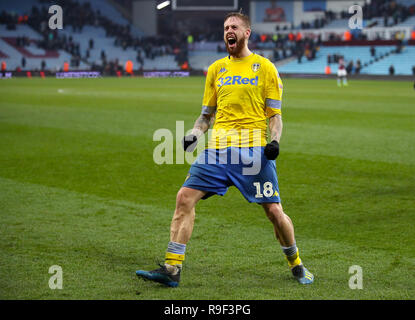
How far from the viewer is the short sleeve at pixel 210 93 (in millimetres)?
5398

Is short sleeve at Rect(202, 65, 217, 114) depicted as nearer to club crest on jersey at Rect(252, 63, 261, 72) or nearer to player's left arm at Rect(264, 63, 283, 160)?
club crest on jersey at Rect(252, 63, 261, 72)

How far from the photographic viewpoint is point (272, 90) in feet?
17.2

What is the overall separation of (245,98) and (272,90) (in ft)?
0.74

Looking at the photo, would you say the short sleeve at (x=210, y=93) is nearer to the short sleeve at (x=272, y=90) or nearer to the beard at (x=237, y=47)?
the beard at (x=237, y=47)

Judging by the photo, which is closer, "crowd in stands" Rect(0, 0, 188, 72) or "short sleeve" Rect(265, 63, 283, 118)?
"short sleeve" Rect(265, 63, 283, 118)

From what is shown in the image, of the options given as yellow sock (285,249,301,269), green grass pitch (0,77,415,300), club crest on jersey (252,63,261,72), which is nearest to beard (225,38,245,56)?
club crest on jersey (252,63,261,72)

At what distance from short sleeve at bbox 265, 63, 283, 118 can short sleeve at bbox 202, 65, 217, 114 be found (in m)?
0.46

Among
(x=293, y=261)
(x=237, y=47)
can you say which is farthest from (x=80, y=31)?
(x=293, y=261)

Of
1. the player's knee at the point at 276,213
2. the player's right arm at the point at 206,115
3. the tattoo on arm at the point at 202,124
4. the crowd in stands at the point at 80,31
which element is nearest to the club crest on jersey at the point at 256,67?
the player's right arm at the point at 206,115

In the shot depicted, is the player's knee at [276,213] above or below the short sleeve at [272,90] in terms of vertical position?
below

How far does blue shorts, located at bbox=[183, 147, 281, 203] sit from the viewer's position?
5.11 m

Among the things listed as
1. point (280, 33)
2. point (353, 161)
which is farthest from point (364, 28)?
point (353, 161)

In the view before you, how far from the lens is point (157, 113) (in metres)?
20.5
